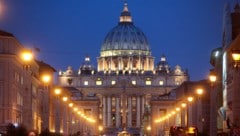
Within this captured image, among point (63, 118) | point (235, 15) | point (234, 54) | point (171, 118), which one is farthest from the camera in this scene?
point (171, 118)

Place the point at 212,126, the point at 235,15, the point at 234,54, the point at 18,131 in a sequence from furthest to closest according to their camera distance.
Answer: the point at 235,15, the point at 212,126, the point at 18,131, the point at 234,54

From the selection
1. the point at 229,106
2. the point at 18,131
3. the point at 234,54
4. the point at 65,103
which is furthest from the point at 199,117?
the point at 234,54

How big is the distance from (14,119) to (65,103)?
3352cm

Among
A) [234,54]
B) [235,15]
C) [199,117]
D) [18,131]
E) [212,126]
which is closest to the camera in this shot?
[234,54]

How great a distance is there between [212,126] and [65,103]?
3948cm

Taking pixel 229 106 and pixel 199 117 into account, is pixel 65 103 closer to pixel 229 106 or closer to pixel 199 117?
pixel 199 117

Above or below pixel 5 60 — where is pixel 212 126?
below

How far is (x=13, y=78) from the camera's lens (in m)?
81.1

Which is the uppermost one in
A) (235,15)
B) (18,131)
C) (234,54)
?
(235,15)

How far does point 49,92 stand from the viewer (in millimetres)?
92938

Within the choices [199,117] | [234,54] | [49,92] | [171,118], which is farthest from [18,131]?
[171,118]

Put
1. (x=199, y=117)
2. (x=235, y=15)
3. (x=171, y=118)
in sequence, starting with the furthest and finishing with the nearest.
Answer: (x=171, y=118) → (x=199, y=117) → (x=235, y=15)

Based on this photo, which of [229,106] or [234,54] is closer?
[234,54]

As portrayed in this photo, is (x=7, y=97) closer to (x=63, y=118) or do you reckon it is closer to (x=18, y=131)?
(x=18, y=131)
